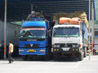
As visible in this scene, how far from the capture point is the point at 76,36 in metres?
22.9

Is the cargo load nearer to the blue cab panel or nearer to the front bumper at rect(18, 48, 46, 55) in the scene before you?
the blue cab panel

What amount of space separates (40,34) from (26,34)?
3.65 feet

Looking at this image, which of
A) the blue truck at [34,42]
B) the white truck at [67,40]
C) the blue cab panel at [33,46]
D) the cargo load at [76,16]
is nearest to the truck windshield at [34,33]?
the blue truck at [34,42]

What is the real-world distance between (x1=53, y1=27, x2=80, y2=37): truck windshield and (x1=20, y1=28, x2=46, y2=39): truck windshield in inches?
38.3

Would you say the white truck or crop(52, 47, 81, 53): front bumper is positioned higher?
the white truck

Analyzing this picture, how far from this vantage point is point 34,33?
78.1 ft

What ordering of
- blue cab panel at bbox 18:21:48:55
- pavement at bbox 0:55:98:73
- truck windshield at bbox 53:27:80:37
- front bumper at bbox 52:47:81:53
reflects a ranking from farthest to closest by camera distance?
blue cab panel at bbox 18:21:48:55, truck windshield at bbox 53:27:80:37, front bumper at bbox 52:47:81:53, pavement at bbox 0:55:98:73

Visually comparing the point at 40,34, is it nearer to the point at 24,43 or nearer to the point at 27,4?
the point at 24,43

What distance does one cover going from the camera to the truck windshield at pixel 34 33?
77.6 ft

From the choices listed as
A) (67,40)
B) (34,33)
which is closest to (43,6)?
(34,33)

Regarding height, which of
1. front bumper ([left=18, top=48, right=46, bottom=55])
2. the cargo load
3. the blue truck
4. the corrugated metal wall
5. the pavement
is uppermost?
the corrugated metal wall

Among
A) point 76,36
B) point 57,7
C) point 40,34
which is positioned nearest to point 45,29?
point 40,34

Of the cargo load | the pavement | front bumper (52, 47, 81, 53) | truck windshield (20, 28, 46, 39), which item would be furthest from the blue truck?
the pavement

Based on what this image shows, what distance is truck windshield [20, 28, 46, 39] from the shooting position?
77.6ft
